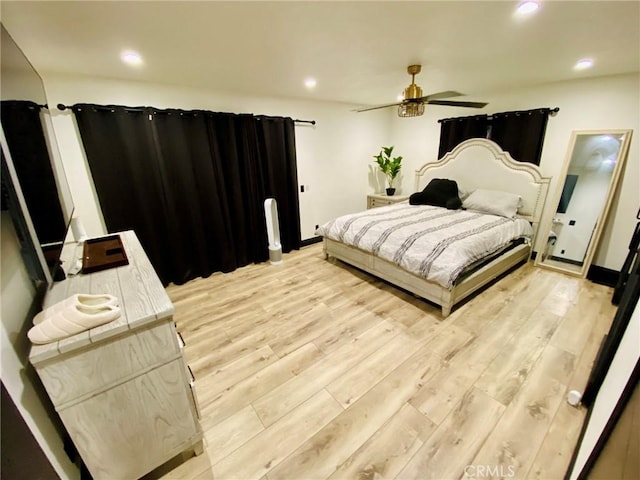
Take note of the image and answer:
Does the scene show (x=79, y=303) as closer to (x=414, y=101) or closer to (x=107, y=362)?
(x=107, y=362)

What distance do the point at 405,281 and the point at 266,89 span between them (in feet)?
9.31

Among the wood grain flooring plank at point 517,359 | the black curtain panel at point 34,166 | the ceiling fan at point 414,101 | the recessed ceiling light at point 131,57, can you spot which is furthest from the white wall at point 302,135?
the wood grain flooring plank at point 517,359

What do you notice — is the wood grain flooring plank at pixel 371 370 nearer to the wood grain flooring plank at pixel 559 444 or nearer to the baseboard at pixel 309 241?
the wood grain flooring plank at pixel 559 444

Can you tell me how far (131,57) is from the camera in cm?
204

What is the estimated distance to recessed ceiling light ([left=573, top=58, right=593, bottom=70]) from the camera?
2.30m

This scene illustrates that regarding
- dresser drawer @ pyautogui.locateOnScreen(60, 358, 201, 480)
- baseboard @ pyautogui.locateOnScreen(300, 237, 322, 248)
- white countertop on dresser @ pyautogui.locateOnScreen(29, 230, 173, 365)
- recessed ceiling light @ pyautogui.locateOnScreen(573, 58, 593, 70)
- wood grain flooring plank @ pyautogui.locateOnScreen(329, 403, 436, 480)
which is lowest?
wood grain flooring plank @ pyautogui.locateOnScreen(329, 403, 436, 480)

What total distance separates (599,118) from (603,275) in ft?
5.96

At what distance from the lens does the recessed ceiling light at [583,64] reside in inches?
90.7

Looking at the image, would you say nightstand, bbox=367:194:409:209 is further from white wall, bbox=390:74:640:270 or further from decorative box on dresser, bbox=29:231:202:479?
decorative box on dresser, bbox=29:231:202:479

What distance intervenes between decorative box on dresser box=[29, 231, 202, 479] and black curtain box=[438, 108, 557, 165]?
4387mm

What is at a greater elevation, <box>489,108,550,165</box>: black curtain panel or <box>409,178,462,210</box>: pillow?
<box>489,108,550,165</box>: black curtain panel

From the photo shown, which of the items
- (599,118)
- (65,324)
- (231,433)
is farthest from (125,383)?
(599,118)

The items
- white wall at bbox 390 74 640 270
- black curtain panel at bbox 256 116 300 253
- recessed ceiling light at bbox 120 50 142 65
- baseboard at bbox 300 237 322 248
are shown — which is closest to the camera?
recessed ceiling light at bbox 120 50 142 65

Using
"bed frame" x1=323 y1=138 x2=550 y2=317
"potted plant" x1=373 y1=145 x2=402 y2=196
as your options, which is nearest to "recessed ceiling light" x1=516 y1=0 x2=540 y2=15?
"bed frame" x1=323 y1=138 x2=550 y2=317
